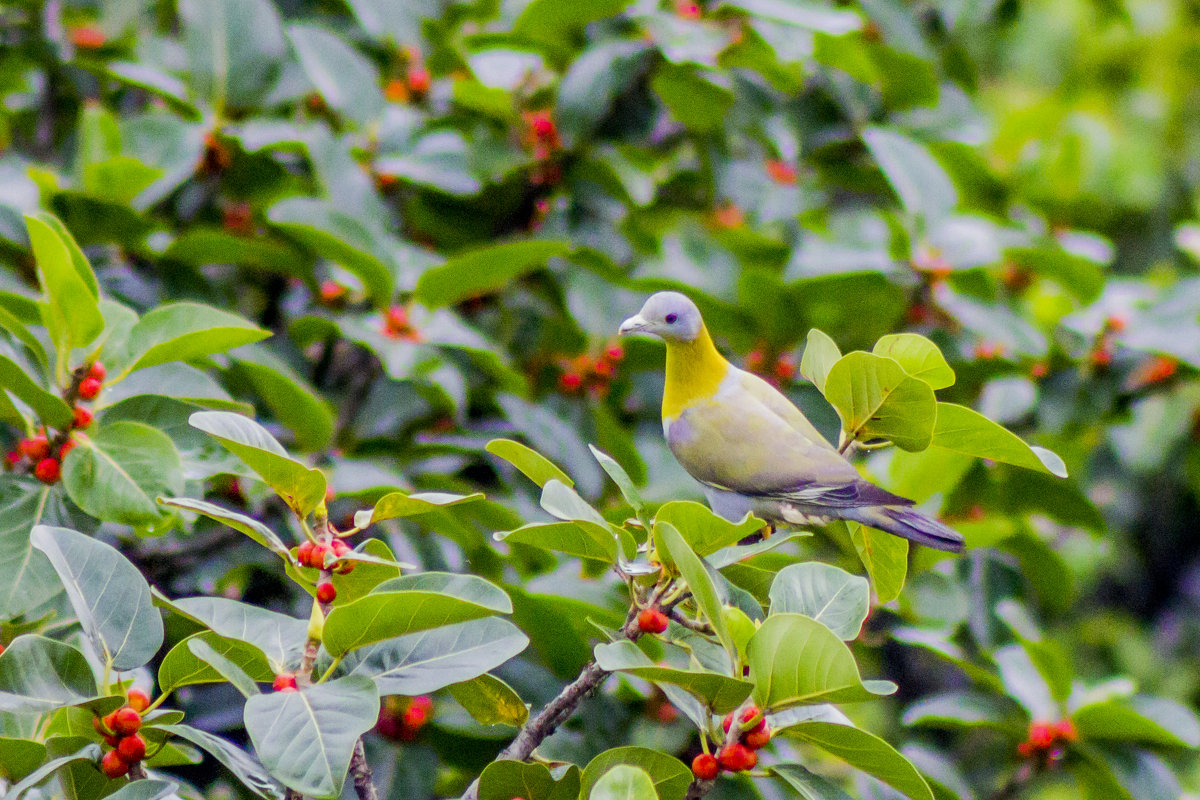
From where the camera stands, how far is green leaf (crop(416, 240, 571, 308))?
1.62 metres

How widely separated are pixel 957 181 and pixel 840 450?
1649mm

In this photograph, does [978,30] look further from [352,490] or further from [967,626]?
[352,490]

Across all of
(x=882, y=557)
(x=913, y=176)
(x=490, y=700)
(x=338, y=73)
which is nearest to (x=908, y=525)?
(x=882, y=557)

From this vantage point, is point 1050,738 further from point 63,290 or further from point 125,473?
point 63,290

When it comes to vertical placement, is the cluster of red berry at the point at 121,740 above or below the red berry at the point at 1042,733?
above

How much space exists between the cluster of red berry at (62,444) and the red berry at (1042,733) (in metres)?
1.57

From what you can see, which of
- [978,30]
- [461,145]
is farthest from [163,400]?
[978,30]

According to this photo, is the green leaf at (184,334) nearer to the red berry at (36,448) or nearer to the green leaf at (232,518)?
the red berry at (36,448)

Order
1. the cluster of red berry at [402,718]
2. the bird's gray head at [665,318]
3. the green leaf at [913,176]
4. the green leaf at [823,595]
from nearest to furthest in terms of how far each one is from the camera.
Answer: the green leaf at [823,595] < the bird's gray head at [665,318] < the cluster of red berry at [402,718] < the green leaf at [913,176]

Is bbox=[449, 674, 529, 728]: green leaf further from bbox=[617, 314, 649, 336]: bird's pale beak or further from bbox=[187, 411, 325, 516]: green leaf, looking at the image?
bbox=[617, 314, 649, 336]: bird's pale beak

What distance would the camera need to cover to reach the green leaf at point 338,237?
1.61 m

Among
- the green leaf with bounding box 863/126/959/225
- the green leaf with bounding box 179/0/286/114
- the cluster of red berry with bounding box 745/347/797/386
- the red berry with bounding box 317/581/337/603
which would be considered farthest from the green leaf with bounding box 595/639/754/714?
the green leaf with bounding box 179/0/286/114

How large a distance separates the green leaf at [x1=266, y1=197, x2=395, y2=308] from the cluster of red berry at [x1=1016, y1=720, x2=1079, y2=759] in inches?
52.5

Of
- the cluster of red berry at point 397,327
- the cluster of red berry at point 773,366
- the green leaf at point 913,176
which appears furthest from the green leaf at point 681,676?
the green leaf at point 913,176
